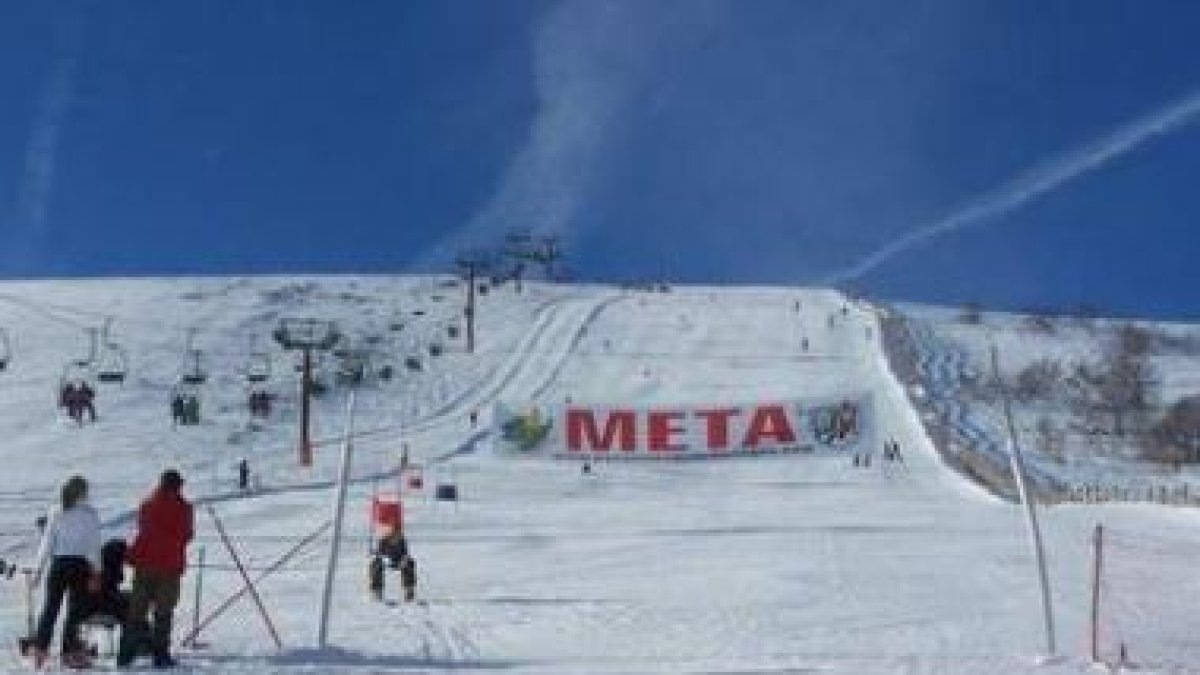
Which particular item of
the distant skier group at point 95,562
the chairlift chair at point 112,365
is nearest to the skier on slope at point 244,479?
the chairlift chair at point 112,365

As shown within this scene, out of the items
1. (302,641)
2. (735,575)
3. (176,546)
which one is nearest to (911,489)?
(735,575)

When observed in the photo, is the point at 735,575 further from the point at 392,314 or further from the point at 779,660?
the point at 392,314

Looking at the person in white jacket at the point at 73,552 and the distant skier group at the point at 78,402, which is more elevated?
the distant skier group at the point at 78,402

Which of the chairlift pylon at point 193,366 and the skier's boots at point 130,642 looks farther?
the chairlift pylon at point 193,366

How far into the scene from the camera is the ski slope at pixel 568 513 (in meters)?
19.0

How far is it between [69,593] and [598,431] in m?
43.1

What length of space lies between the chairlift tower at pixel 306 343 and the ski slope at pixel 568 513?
0.72 meters

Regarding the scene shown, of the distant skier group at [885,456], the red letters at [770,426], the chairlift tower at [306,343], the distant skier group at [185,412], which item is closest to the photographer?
the chairlift tower at [306,343]

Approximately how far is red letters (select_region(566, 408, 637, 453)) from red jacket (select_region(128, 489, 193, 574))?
139 ft

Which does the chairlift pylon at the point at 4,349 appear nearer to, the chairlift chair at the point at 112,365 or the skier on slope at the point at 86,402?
the chairlift chair at the point at 112,365

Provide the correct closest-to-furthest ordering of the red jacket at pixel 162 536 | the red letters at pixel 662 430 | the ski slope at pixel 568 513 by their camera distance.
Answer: the red jacket at pixel 162 536 → the ski slope at pixel 568 513 → the red letters at pixel 662 430

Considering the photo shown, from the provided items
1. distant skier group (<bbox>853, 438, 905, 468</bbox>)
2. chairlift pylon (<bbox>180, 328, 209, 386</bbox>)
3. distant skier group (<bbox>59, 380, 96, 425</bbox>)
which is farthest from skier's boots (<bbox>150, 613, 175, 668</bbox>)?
chairlift pylon (<bbox>180, 328, 209, 386</bbox>)

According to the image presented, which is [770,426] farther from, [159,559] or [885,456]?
[159,559]

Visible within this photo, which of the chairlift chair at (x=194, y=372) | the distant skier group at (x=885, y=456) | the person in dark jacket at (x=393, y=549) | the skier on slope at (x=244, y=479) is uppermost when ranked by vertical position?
the chairlift chair at (x=194, y=372)
